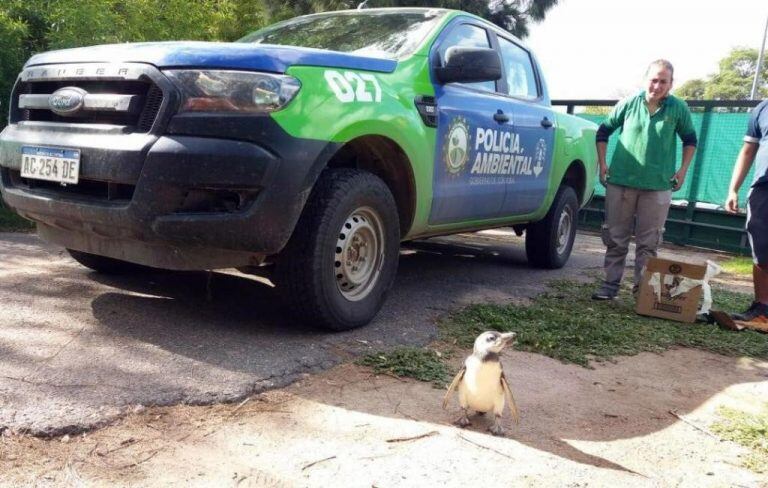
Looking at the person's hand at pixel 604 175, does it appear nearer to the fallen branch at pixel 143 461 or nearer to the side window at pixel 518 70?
the side window at pixel 518 70

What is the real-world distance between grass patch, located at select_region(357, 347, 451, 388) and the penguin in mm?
444

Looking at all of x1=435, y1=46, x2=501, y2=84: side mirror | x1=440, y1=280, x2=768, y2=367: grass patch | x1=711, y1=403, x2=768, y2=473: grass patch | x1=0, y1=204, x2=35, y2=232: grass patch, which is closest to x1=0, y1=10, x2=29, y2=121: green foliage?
x1=0, y1=204, x2=35, y2=232: grass patch

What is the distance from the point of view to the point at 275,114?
111 inches

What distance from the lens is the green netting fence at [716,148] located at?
8.47 m

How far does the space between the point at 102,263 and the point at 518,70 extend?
11.2 feet

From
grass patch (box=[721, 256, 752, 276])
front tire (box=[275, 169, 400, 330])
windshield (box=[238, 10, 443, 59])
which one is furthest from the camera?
grass patch (box=[721, 256, 752, 276])

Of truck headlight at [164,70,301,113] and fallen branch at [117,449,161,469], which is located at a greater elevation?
truck headlight at [164,70,301,113]

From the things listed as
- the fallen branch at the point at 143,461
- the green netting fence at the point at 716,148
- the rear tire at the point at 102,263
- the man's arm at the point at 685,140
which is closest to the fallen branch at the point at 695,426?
the fallen branch at the point at 143,461

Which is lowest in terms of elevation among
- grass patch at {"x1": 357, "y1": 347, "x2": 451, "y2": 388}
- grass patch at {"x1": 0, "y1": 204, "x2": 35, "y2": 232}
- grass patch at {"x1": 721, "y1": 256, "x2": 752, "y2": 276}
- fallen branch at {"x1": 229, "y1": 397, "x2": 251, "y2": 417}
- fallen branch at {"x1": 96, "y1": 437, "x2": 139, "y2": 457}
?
grass patch at {"x1": 0, "y1": 204, "x2": 35, "y2": 232}

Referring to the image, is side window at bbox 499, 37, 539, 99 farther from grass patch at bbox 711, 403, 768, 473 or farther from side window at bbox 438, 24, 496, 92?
grass patch at bbox 711, 403, 768, 473

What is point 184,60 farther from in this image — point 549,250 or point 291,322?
point 549,250

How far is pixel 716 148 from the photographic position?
8.68 m

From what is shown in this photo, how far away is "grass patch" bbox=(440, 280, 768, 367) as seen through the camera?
3592 millimetres

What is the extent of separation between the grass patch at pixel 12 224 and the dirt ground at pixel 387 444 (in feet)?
14.3
